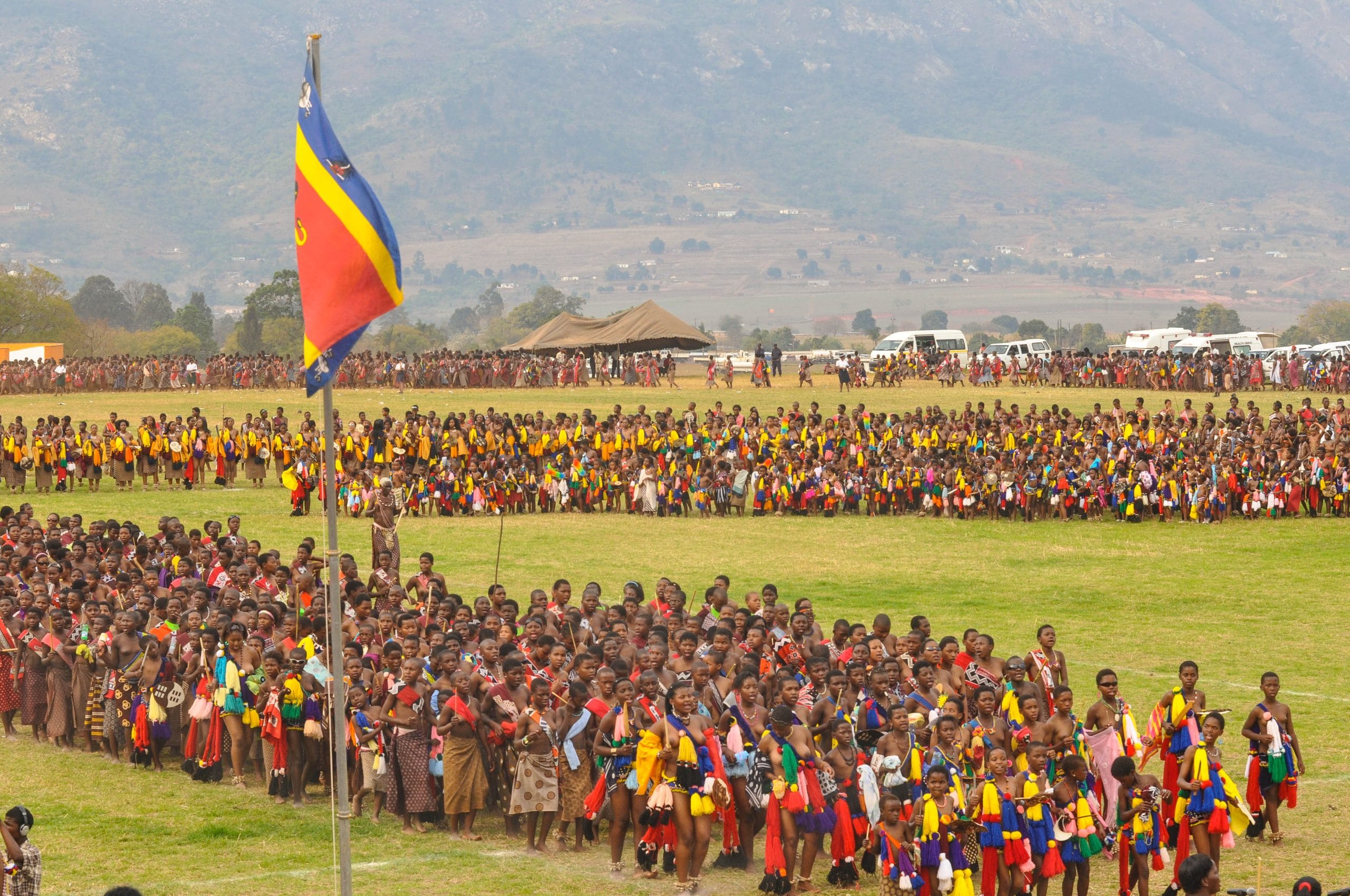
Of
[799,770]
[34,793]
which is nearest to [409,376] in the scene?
[34,793]

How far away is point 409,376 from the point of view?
53312 mm

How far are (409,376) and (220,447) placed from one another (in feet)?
64.4

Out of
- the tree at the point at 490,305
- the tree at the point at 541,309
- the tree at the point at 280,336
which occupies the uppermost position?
the tree at the point at 490,305

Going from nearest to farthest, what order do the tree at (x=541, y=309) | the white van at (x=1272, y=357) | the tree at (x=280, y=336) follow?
the white van at (x=1272, y=357)
the tree at (x=280, y=336)
the tree at (x=541, y=309)

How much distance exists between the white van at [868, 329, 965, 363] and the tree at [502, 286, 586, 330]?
67695 mm

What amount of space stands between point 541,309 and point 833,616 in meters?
120

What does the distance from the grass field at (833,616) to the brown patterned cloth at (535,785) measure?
1.36 feet

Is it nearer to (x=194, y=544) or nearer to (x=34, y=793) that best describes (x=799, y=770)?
(x=34, y=793)

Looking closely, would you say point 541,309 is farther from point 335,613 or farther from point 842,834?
point 335,613

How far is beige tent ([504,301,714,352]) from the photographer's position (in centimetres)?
Answer: 5494

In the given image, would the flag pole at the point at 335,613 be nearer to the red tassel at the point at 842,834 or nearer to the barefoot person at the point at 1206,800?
the red tassel at the point at 842,834

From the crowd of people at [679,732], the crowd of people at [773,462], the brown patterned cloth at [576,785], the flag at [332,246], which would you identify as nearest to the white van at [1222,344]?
the crowd of people at [773,462]

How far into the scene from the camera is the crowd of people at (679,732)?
1094 cm

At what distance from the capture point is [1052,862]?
10750mm
